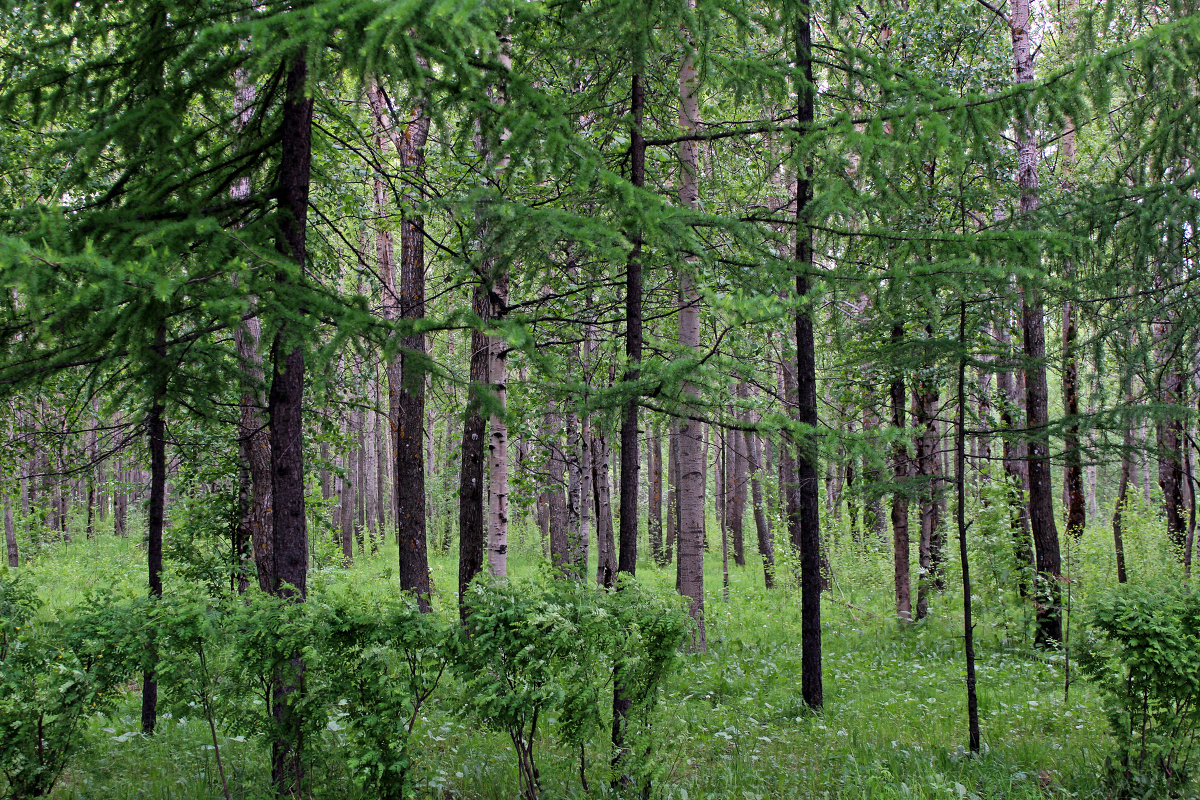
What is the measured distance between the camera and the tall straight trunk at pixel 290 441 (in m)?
4.43

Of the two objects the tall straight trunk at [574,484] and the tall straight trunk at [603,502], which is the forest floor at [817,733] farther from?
the tall straight trunk at [574,484]

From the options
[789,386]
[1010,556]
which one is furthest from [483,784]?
[789,386]

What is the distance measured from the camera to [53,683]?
4051 millimetres

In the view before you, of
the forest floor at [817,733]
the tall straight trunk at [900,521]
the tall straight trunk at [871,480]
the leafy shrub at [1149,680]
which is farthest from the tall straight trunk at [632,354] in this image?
the tall straight trunk at [900,521]

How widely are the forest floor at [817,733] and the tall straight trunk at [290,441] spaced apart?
0.20m

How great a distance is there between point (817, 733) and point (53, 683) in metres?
6.06

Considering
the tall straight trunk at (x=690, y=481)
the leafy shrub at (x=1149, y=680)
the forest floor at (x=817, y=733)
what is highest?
the tall straight trunk at (x=690, y=481)

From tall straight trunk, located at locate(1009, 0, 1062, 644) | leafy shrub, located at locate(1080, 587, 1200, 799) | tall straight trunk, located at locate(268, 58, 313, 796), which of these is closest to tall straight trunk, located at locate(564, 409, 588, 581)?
tall straight trunk, located at locate(1009, 0, 1062, 644)

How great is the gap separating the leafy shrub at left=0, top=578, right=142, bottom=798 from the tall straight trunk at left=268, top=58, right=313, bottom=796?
0.89 m

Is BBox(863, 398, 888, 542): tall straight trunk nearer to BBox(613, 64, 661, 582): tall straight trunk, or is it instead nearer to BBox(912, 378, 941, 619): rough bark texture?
BBox(912, 378, 941, 619): rough bark texture

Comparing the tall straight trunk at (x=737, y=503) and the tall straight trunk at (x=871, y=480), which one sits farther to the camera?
the tall straight trunk at (x=737, y=503)

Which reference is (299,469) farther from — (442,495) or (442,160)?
(442,495)

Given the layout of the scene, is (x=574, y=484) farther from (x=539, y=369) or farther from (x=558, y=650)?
(x=558, y=650)

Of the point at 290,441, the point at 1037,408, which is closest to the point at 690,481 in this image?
the point at 290,441
